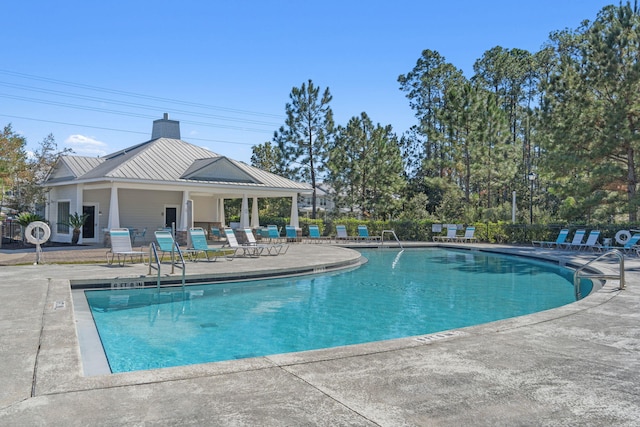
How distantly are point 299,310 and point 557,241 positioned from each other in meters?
16.4

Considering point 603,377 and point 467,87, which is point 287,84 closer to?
point 467,87

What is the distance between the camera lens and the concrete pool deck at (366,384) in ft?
9.68

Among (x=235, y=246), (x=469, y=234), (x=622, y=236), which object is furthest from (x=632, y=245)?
(x=235, y=246)

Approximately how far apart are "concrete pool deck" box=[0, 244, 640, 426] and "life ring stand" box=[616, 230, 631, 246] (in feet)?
49.0

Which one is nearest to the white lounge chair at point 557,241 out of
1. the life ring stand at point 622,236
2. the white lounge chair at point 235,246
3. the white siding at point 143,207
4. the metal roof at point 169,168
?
the life ring stand at point 622,236

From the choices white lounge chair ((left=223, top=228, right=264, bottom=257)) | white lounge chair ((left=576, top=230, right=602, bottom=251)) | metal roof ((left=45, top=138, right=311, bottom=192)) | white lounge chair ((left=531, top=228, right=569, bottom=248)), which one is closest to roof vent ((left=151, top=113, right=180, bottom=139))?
metal roof ((left=45, top=138, right=311, bottom=192))

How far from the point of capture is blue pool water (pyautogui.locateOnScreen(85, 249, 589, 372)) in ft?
20.7

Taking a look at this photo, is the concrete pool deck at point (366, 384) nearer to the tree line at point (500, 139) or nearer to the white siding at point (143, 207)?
the tree line at point (500, 139)

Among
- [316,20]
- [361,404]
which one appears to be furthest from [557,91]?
[361,404]

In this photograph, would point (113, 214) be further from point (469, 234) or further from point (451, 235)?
point (469, 234)

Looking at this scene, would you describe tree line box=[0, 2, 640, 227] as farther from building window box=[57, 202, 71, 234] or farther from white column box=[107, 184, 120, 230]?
white column box=[107, 184, 120, 230]

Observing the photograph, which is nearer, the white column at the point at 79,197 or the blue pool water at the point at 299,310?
the blue pool water at the point at 299,310

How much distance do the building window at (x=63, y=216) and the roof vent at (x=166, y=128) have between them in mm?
6753

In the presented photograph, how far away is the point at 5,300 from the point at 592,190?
22131 mm
